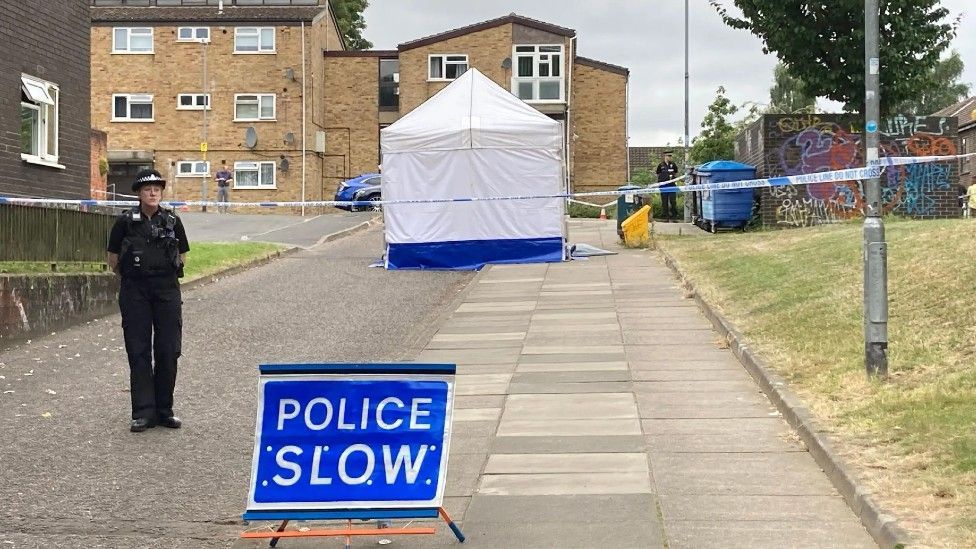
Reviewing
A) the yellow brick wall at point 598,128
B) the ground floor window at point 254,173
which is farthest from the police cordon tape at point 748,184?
the ground floor window at point 254,173

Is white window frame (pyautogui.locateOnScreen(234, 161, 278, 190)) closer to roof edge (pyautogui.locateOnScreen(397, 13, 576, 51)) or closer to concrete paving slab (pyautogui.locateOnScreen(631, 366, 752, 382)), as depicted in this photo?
roof edge (pyautogui.locateOnScreen(397, 13, 576, 51))

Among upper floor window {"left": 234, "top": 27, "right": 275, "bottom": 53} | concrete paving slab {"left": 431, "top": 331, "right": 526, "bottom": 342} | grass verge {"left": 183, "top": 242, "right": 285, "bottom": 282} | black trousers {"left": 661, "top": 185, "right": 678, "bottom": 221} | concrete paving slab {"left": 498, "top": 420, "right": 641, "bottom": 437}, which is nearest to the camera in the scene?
concrete paving slab {"left": 498, "top": 420, "right": 641, "bottom": 437}

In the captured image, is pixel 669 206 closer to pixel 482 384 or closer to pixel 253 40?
pixel 482 384

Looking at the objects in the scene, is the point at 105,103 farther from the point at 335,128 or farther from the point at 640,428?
the point at 640,428

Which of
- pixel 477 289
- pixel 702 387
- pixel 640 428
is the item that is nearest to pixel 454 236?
pixel 477 289

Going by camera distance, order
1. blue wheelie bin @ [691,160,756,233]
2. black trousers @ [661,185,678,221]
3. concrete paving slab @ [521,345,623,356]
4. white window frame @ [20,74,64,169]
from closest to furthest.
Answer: concrete paving slab @ [521,345,623,356] < white window frame @ [20,74,64,169] < blue wheelie bin @ [691,160,756,233] < black trousers @ [661,185,678,221]

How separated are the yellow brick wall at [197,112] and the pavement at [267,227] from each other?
1360 centimetres

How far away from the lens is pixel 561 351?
12086 millimetres

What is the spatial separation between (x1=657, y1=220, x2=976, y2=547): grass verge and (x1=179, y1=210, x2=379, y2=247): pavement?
38.7 ft

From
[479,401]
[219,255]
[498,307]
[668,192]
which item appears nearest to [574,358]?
[479,401]

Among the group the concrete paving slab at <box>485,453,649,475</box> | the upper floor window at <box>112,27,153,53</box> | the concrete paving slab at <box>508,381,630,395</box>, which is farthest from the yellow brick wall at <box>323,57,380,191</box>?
the concrete paving slab at <box>485,453,649,475</box>

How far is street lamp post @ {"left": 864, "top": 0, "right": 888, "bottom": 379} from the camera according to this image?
868 cm

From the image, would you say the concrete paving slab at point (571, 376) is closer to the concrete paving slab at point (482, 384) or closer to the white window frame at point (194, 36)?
the concrete paving slab at point (482, 384)

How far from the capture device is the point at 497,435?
840cm
